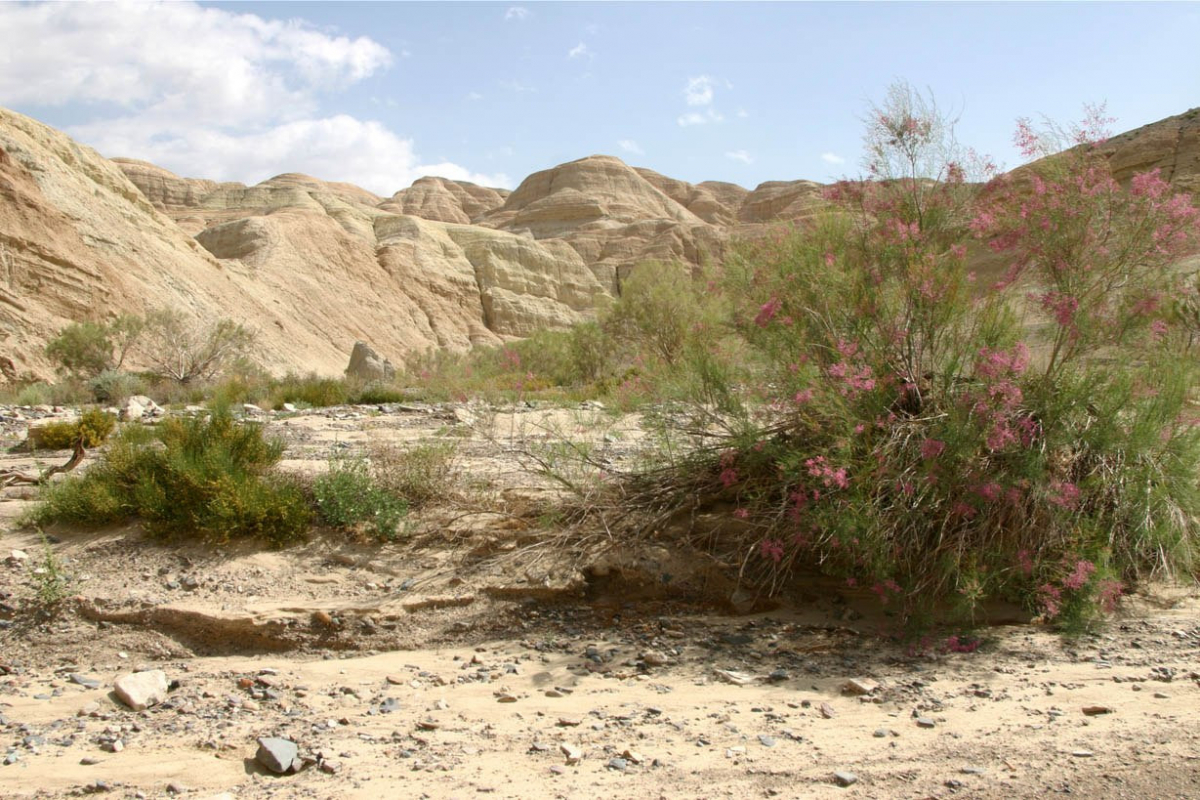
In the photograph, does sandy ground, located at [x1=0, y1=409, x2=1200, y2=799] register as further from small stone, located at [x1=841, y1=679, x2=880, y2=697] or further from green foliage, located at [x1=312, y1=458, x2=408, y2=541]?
green foliage, located at [x1=312, y1=458, x2=408, y2=541]

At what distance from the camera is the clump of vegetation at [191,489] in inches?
258

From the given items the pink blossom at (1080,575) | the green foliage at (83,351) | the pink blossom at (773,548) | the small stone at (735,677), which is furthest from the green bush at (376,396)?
the pink blossom at (1080,575)

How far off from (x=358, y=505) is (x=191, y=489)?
1.27 meters

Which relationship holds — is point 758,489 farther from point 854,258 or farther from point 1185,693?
point 1185,693

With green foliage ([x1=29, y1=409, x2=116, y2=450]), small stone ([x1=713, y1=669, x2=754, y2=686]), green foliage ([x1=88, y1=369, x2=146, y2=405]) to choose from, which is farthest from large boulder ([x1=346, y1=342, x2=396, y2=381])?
small stone ([x1=713, y1=669, x2=754, y2=686])

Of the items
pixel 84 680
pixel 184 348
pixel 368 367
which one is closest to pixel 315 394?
pixel 368 367

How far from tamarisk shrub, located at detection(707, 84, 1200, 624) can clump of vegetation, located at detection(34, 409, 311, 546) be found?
133 inches

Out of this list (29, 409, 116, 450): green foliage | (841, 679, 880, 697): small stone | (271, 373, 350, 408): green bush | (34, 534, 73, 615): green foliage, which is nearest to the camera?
(841, 679, 880, 697): small stone

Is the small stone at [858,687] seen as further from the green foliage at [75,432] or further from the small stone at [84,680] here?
the green foliage at [75,432]

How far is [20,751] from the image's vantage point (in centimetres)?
422

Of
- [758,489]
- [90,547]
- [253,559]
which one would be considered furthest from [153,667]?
[758,489]

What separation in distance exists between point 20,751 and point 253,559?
7.28 feet

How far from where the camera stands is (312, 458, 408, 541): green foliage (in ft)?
21.8

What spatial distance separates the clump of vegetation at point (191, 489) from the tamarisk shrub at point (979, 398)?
3382 millimetres
